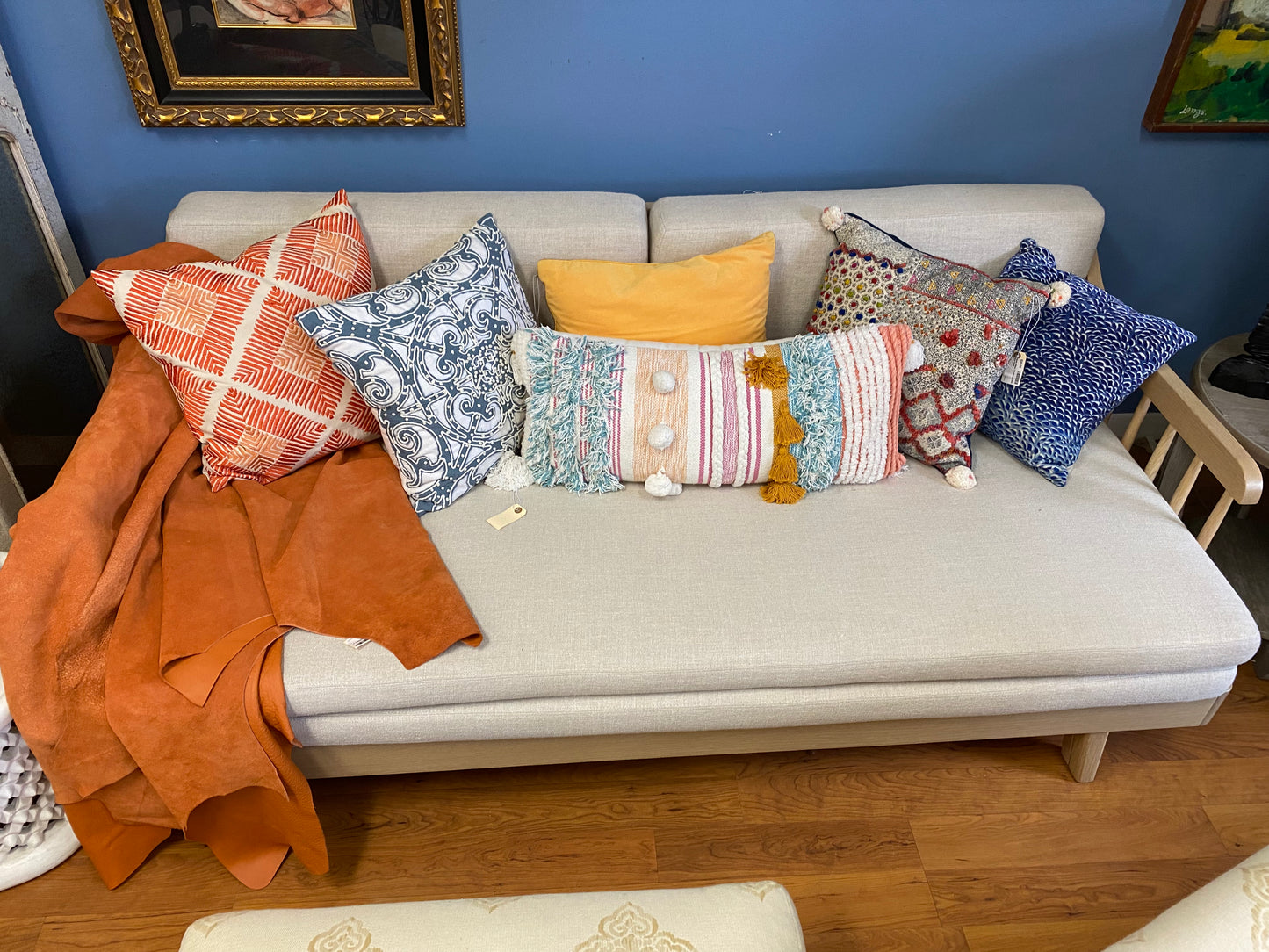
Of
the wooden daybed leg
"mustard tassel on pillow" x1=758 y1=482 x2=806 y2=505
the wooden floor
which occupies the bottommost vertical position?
the wooden floor

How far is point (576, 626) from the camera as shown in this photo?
52.2 inches

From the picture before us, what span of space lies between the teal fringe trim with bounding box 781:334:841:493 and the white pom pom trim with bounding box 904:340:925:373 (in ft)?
0.44

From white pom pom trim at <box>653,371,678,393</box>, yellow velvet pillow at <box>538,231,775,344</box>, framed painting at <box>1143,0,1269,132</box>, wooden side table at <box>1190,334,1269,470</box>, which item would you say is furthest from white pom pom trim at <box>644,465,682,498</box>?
framed painting at <box>1143,0,1269,132</box>

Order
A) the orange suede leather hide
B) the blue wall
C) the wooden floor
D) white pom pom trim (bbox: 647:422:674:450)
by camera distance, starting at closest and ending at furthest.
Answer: the orange suede leather hide
the wooden floor
white pom pom trim (bbox: 647:422:674:450)
the blue wall

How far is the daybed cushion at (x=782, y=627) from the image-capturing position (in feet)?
4.27

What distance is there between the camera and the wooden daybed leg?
1.55 metres

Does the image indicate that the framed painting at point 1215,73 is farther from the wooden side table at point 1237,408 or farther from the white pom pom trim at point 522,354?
the white pom pom trim at point 522,354

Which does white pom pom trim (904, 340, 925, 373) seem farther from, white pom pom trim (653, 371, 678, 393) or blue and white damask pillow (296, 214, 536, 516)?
blue and white damask pillow (296, 214, 536, 516)

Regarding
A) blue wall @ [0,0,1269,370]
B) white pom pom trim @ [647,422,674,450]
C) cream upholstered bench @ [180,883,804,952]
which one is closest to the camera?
cream upholstered bench @ [180,883,804,952]

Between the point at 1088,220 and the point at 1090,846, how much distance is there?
1199 millimetres

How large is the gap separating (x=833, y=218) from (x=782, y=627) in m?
0.83

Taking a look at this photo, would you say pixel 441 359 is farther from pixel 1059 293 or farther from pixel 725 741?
pixel 1059 293

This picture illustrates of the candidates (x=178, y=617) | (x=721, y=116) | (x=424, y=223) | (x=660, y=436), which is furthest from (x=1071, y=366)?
(x=178, y=617)

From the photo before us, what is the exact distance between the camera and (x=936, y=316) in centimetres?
159
